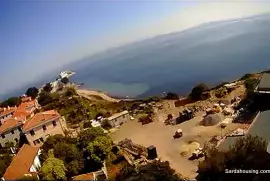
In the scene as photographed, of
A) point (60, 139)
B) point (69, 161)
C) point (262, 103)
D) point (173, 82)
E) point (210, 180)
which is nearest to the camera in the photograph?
point (210, 180)

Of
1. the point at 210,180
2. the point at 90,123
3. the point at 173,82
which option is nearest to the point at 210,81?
the point at 173,82

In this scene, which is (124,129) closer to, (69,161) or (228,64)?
(69,161)

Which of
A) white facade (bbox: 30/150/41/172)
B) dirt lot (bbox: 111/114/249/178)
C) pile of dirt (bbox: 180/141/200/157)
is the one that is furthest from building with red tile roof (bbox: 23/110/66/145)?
pile of dirt (bbox: 180/141/200/157)

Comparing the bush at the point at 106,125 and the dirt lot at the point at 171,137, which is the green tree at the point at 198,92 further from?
the bush at the point at 106,125

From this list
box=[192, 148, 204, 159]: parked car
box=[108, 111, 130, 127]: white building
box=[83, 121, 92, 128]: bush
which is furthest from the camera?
box=[83, 121, 92, 128]: bush

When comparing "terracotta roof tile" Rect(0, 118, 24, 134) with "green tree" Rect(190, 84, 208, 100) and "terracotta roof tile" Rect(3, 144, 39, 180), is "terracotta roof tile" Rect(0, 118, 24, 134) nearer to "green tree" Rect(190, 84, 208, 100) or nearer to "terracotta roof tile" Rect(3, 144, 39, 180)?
"terracotta roof tile" Rect(3, 144, 39, 180)

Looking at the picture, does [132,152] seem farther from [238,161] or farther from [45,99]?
[45,99]

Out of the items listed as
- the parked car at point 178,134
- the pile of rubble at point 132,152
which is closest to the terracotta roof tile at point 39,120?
the pile of rubble at point 132,152
